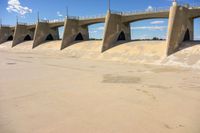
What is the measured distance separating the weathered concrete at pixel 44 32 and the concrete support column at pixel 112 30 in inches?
748

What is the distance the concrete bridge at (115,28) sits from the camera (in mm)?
28641

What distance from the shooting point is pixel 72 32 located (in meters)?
46.8

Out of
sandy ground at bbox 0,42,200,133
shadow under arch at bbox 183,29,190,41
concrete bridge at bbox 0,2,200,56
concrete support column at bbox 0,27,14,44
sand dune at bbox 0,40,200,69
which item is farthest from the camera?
concrete support column at bbox 0,27,14,44

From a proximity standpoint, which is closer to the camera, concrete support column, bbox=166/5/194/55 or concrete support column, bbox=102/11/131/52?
concrete support column, bbox=166/5/194/55

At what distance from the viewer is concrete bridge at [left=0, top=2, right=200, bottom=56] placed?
28.6 meters

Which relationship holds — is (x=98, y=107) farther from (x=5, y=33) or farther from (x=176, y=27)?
(x=5, y=33)

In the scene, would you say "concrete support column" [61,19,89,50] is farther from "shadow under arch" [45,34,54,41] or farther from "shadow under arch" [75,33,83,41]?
"shadow under arch" [45,34,54,41]

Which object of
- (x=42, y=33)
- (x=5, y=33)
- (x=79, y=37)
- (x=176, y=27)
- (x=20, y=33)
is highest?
(x=5, y=33)

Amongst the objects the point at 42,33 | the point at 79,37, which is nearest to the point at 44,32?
the point at 42,33

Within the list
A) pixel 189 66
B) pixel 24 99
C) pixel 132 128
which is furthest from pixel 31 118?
pixel 189 66

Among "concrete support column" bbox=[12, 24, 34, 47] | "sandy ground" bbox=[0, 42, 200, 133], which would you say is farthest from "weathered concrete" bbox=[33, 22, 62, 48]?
"sandy ground" bbox=[0, 42, 200, 133]

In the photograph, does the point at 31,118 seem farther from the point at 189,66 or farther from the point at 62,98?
the point at 189,66

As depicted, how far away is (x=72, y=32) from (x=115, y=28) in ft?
38.3

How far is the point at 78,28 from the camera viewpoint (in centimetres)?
4784
